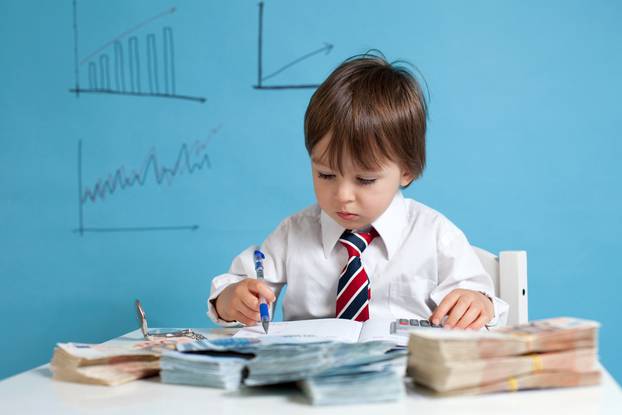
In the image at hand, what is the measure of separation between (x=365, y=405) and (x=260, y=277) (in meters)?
0.57

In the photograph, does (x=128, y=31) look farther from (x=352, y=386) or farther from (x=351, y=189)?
(x=352, y=386)

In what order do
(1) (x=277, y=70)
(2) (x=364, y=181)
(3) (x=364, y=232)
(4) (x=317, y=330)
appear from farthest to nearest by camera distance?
1. (1) (x=277, y=70)
2. (3) (x=364, y=232)
3. (2) (x=364, y=181)
4. (4) (x=317, y=330)

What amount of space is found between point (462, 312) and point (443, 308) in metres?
0.03

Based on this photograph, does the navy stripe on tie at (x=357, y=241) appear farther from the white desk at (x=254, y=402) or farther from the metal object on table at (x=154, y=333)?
the white desk at (x=254, y=402)

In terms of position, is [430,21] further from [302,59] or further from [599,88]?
[599,88]

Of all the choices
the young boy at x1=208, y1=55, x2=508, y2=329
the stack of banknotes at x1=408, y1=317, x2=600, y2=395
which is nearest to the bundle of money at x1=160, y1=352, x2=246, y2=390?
the stack of banknotes at x1=408, y1=317, x2=600, y2=395

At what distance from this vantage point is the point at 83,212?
78.7 inches

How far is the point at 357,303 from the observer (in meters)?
1.23

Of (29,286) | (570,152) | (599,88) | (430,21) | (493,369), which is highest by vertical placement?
(430,21)

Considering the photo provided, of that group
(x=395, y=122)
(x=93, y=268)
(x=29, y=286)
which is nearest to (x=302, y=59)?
(x=395, y=122)

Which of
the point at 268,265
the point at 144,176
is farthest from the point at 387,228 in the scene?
the point at 144,176

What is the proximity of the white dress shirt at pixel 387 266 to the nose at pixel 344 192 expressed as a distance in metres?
0.12

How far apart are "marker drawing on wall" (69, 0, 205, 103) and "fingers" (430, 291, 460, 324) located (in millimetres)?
1129

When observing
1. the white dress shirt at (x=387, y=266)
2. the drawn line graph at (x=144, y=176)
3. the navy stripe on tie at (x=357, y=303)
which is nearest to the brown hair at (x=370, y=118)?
the white dress shirt at (x=387, y=266)
